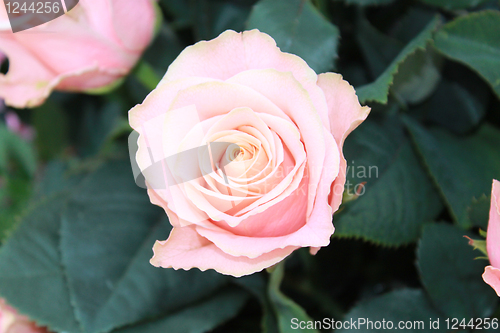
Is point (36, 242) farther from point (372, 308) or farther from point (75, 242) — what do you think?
point (372, 308)

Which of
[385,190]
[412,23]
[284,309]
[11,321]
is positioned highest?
[412,23]

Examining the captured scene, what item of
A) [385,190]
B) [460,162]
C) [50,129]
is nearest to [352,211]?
[385,190]

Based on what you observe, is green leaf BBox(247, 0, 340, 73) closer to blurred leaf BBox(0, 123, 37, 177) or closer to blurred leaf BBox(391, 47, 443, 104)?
blurred leaf BBox(391, 47, 443, 104)

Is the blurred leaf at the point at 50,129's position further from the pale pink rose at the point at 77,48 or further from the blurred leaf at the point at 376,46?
the blurred leaf at the point at 376,46

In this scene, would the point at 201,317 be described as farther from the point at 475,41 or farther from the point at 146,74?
the point at 475,41

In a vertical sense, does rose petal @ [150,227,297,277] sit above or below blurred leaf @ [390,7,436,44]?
below
